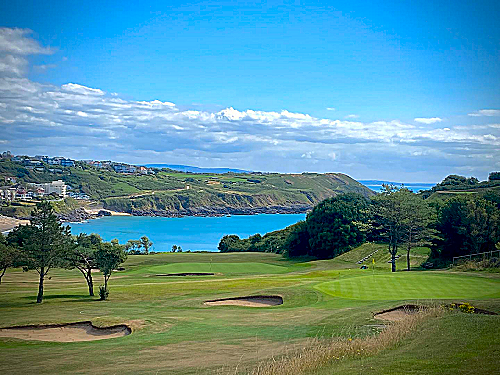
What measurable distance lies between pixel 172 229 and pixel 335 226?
358 feet

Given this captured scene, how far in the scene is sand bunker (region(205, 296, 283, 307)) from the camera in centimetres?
2708

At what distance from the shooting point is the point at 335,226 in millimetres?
74188

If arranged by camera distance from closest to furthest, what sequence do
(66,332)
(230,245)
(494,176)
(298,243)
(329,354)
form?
(329,354) < (66,332) < (298,243) < (230,245) < (494,176)

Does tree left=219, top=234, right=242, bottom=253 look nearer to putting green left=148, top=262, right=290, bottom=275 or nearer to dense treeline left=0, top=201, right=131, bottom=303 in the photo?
putting green left=148, top=262, right=290, bottom=275

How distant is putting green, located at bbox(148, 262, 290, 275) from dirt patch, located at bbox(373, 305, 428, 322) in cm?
3351

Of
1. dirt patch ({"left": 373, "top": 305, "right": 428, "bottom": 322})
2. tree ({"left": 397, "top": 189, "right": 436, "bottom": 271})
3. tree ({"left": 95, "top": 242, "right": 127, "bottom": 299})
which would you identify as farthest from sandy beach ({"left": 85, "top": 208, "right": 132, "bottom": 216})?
dirt patch ({"left": 373, "top": 305, "right": 428, "bottom": 322})

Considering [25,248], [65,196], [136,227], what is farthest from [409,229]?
[65,196]

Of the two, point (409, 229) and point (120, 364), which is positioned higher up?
point (409, 229)

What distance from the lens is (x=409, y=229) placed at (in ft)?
170

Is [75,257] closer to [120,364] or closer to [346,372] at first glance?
[120,364]

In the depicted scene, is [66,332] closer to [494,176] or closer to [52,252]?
[52,252]

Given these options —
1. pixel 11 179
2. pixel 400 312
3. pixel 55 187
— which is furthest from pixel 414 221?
pixel 55 187

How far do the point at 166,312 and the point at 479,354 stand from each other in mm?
17364

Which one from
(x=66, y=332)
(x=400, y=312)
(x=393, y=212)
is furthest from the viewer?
(x=393, y=212)
